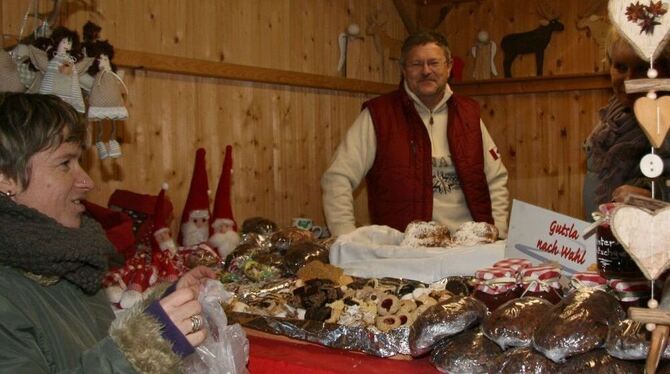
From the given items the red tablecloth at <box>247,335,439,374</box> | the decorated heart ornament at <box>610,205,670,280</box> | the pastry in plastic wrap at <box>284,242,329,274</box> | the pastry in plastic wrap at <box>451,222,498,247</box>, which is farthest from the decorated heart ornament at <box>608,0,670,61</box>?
the pastry in plastic wrap at <box>284,242,329,274</box>

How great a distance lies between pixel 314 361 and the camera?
1.49 m

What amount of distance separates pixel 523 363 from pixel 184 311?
584 millimetres

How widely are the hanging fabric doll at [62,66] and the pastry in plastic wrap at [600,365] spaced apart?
1.69 metres

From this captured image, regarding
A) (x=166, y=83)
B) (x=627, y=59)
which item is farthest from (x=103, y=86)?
(x=627, y=59)

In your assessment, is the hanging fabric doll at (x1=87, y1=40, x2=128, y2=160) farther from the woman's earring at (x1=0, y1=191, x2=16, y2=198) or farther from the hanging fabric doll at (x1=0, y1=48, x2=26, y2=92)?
the woman's earring at (x1=0, y1=191, x2=16, y2=198)

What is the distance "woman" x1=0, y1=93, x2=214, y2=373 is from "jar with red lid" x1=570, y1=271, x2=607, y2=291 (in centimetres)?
72

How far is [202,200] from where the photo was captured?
309cm

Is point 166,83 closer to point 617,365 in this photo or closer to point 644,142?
point 644,142

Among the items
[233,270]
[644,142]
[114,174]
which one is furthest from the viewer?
[114,174]

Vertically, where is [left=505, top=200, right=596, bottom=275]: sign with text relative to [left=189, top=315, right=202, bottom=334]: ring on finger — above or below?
above

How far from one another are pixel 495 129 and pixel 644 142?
347 cm

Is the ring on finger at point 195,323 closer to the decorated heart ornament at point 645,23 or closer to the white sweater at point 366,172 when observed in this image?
the decorated heart ornament at point 645,23

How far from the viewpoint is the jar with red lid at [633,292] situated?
124 centimetres

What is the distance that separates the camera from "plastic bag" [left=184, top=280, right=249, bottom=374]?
149cm
